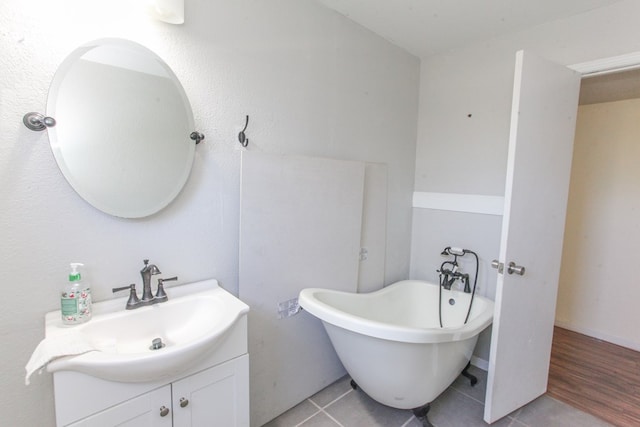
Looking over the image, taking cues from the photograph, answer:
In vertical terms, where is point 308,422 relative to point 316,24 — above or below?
below

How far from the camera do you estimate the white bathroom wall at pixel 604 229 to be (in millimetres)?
2766

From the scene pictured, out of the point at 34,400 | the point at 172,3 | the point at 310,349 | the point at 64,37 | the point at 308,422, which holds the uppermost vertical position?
the point at 172,3

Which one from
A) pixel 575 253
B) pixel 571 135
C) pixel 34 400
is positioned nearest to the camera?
pixel 34 400

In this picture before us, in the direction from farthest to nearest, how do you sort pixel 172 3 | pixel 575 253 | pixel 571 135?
pixel 575 253 → pixel 571 135 → pixel 172 3

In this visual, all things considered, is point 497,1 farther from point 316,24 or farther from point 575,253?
point 575,253

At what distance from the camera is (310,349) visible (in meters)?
2.01

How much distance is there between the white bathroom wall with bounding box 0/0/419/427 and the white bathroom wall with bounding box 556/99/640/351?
6.79 feet

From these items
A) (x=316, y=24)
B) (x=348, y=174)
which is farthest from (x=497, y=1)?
(x=348, y=174)

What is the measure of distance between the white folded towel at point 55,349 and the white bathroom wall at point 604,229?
392cm

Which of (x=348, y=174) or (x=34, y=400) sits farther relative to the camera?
(x=348, y=174)

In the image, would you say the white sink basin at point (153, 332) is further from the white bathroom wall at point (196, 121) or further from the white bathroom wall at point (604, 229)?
the white bathroom wall at point (604, 229)

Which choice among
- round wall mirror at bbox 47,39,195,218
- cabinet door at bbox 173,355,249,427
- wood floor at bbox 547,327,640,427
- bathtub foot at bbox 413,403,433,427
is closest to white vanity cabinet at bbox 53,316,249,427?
cabinet door at bbox 173,355,249,427

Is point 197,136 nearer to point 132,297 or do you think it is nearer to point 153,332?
point 132,297

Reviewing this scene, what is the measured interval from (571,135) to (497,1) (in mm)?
940
